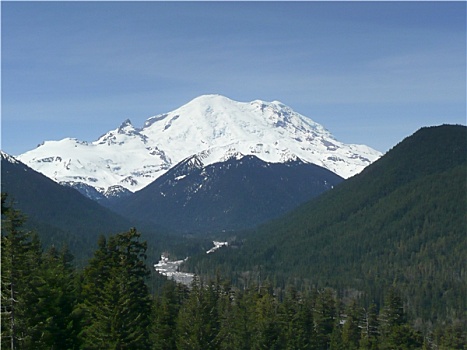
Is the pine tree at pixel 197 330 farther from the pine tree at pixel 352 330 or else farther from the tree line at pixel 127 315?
the pine tree at pixel 352 330

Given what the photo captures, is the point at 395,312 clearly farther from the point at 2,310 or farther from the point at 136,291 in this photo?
the point at 2,310

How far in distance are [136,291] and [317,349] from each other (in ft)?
169

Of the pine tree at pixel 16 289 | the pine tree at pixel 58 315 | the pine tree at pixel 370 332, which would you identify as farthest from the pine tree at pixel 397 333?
the pine tree at pixel 16 289

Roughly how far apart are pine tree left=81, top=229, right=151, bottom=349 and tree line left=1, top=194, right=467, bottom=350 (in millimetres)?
95

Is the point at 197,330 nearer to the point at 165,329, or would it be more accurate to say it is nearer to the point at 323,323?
the point at 165,329

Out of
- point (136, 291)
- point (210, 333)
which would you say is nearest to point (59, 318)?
point (136, 291)

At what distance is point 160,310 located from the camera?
82250 mm

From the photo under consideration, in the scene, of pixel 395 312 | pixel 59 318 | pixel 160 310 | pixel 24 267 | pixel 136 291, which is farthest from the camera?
pixel 395 312

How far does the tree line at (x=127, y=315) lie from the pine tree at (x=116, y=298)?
0.31ft

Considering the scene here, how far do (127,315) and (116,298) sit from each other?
6.34 feet

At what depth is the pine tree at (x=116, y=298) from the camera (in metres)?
57.3

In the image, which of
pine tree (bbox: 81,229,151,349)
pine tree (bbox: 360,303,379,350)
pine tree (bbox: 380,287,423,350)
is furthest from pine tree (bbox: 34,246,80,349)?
pine tree (bbox: 360,303,379,350)

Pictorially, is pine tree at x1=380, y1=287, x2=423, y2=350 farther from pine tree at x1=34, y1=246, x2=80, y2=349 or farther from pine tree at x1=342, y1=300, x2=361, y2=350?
pine tree at x1=34, y1=246, x2=80, y2=349

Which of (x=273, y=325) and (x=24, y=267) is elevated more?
(x=24, y=267)
